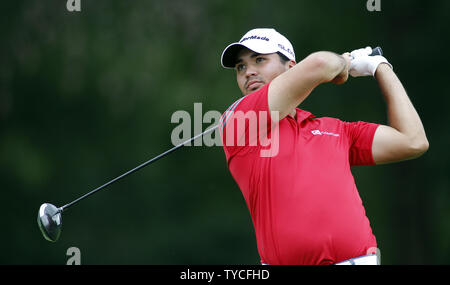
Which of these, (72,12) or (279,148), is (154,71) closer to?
(72,12)

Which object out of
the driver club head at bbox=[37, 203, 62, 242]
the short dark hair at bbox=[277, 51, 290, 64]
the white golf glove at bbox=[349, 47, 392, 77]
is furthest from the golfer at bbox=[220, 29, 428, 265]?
the driver club head at bbox=[37, 203, 62, 242]

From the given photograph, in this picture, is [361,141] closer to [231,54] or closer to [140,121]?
[231,54]

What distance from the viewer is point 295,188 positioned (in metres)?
2.28

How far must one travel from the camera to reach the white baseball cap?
2.67 meters

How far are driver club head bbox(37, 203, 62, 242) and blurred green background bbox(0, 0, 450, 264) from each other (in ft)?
14.0

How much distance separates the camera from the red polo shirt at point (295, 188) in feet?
7.42

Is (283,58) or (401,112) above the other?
(283,58)

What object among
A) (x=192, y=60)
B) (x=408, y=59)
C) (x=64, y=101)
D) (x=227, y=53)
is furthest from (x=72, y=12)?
(x=227, y=53)

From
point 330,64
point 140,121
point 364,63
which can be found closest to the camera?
point 330,64

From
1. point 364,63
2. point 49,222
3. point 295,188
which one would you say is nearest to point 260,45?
point 364,63

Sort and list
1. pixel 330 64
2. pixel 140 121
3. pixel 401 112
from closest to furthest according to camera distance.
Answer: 1. pixel 330 64
2. pixel 401 112
3. pixel 140 121

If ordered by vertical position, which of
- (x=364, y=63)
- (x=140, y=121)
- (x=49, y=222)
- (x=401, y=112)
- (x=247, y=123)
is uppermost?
(x=140, y=121)

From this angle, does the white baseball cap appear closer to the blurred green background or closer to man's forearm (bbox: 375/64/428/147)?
man's forearm (bbox: 375/64/428/147)

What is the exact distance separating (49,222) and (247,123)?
1.03 m
